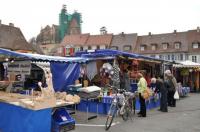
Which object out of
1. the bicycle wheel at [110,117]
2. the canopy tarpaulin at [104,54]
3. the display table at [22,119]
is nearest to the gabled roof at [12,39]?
the canopy tarpaulin at [104,54]

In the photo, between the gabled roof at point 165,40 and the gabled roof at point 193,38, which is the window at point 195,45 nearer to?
the gabled roof at point 193,38

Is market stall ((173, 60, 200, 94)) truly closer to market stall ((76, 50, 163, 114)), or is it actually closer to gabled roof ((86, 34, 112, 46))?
market stall ((76, 50, 163, 114))

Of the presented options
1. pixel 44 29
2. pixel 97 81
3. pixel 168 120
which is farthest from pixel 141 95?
pixel 44 29

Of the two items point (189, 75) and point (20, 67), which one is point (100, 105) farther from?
point (189, 75)

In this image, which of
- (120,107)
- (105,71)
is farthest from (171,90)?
(120,107)

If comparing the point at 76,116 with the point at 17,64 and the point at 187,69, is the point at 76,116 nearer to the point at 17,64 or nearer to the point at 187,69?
the point at 17,64

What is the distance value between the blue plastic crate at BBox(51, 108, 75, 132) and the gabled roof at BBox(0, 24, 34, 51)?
103ft

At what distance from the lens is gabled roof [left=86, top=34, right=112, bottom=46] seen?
5326cm

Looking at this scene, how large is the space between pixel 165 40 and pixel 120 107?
41811 mm

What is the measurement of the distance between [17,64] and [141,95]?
4820mm

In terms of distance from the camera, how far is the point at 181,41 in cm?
4734

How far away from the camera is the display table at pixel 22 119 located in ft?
21.3

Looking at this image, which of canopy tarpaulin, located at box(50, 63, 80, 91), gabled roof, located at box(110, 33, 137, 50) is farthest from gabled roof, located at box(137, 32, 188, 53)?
canopy tarpaulin, located at box(50, 63, 80, 91)

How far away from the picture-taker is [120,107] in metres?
9.58
